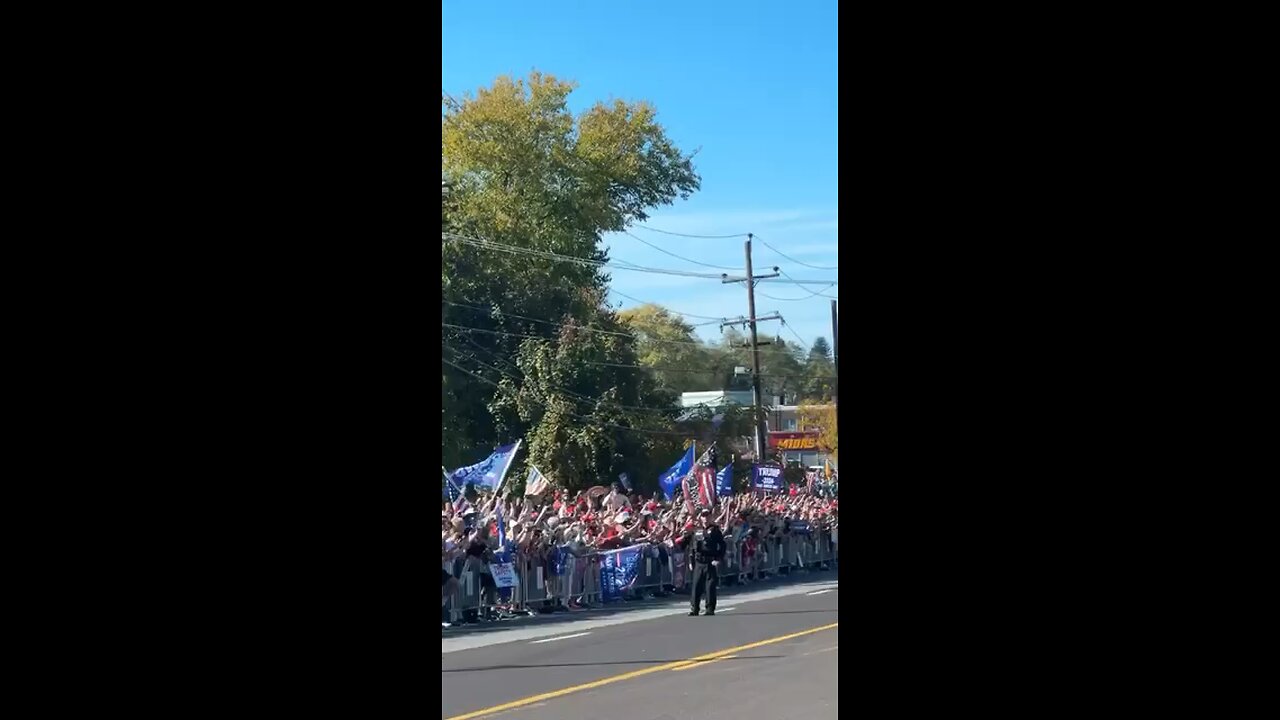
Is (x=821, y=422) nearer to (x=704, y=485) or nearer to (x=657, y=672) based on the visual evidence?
(x=704, y=485)

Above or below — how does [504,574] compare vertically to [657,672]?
above

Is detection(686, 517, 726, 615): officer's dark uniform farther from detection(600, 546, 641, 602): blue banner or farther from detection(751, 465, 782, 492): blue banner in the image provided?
detection(751, 465, 782, 492): blue banner

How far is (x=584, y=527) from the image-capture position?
15.2m

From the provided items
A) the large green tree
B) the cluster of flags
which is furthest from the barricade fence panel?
the large green tree

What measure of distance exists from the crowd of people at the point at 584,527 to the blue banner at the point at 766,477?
0.22 meters

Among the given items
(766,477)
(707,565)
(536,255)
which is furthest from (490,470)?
(536,255)

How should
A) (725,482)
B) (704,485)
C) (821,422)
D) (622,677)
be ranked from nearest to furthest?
(622,677), (704,485), (725,482), (821,422)

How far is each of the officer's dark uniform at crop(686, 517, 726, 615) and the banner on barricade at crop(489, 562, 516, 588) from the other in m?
2.08

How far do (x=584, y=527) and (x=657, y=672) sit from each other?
5.71 metres

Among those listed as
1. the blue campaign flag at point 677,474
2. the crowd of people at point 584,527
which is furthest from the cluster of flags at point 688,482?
the crowd of people at point 584,527
